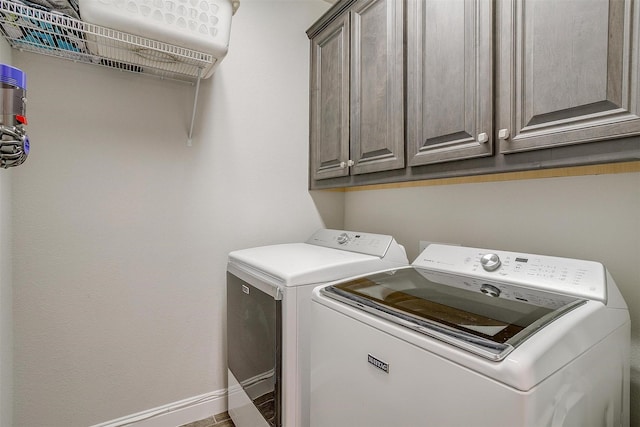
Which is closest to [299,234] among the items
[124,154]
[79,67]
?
[124,154]

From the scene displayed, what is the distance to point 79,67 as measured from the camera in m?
1.43

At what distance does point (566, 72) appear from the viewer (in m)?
0.85

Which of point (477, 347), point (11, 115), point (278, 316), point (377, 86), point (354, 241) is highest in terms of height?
point (377, 86)

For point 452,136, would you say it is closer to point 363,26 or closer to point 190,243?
point 363,26

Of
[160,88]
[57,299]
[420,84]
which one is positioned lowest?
[57,299]

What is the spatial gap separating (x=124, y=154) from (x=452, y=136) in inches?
→ 59.5

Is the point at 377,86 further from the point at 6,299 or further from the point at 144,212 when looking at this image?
the point at 6,299

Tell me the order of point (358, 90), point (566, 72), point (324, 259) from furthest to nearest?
point (358, 90) < point (324, 259) < point (566, 72)

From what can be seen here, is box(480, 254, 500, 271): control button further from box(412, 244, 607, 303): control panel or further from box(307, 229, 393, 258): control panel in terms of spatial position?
box(307, 229, 393, 258): control panel

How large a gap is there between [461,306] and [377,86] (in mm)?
1043

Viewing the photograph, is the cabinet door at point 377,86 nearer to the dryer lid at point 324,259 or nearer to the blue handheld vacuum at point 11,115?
the dryer lid at point 324,259

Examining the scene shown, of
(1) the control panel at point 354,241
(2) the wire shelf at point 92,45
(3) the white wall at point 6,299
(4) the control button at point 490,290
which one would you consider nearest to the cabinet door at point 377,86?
(1) the control panel at point 354,241

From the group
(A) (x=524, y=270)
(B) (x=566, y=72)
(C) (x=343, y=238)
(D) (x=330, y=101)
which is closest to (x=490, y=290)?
(A) (x=524, y=270)

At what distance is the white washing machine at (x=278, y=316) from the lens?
118cm
